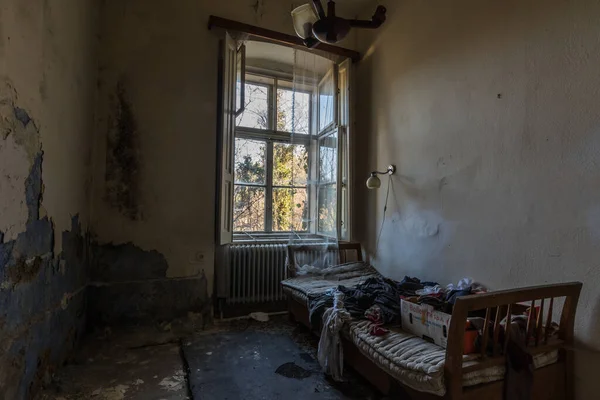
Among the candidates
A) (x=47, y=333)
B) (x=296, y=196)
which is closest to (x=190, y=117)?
(x=296, y=196)

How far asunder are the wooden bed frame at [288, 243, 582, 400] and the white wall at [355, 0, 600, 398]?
3.6 inches

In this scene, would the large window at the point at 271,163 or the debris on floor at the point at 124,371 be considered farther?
the large window at the point at 271,163

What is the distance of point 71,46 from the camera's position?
225cm

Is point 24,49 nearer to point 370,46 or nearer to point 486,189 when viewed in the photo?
point 486,189

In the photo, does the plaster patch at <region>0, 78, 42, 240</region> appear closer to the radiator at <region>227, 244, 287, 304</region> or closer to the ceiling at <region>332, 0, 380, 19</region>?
the radiator at <region>227, 244, 287, 304</region>

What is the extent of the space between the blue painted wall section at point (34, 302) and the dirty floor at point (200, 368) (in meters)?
0.21

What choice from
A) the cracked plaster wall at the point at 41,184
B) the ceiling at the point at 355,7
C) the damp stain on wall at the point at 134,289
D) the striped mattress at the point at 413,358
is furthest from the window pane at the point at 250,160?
the striped mattress at the point at 413,358

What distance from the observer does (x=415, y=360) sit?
1.54 metres

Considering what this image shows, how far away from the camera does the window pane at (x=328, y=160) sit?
3463mm

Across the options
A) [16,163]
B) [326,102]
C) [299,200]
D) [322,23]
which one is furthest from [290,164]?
[16,163]

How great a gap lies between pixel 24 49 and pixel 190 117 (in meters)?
1.54

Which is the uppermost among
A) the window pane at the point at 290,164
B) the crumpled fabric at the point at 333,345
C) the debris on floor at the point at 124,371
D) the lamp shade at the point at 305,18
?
the lamp shade at the point at 305,18

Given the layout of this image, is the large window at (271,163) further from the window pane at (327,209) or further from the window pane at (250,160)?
the window pane at (327,209)

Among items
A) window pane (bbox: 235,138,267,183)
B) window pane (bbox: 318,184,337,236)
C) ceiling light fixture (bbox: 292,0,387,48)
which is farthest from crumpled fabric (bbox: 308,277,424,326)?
ceiling light fixture (bbox: 292,0,387,48)
